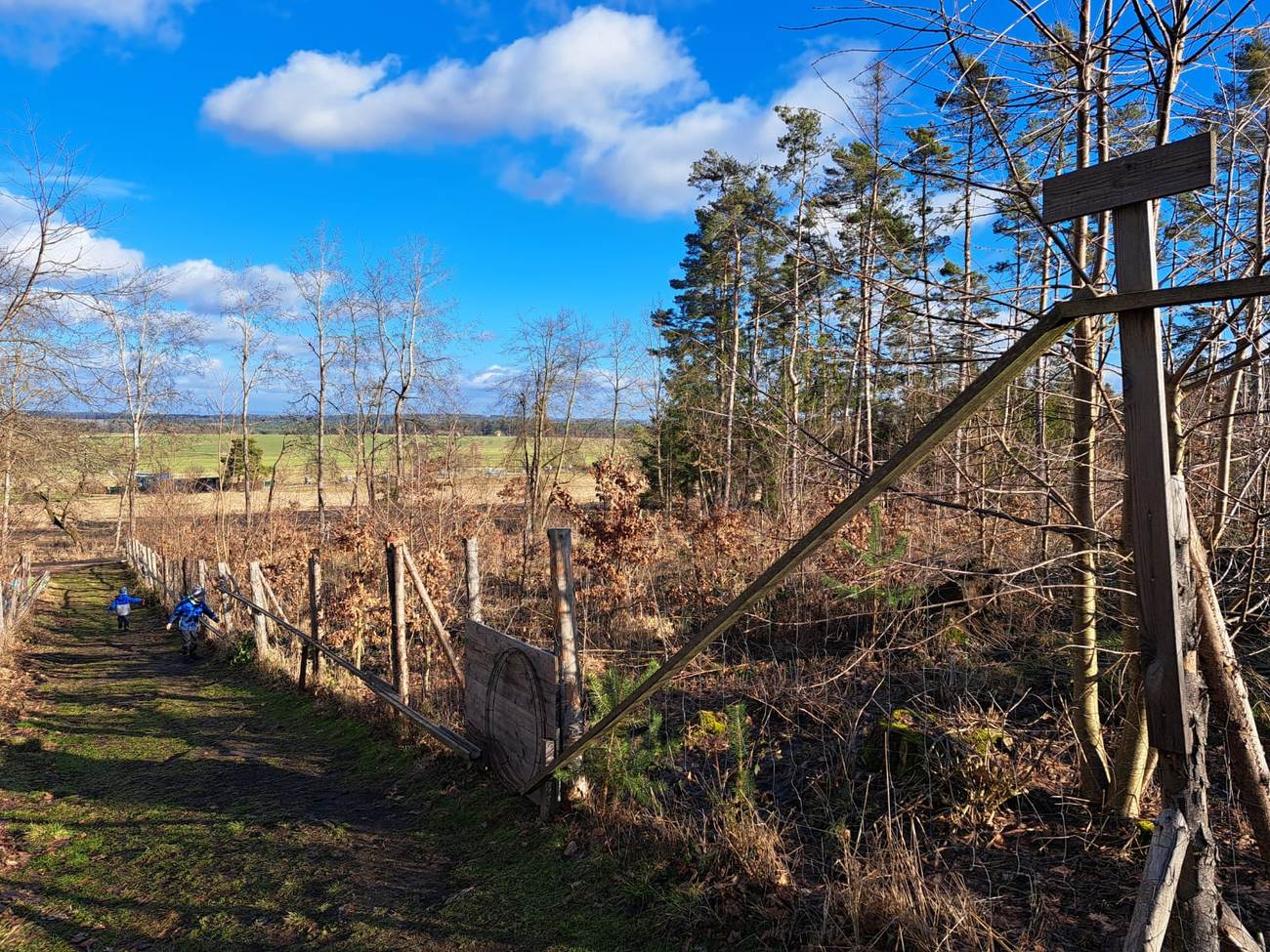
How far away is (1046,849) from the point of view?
375cm

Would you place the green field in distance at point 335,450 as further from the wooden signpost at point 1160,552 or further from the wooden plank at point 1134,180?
the wooden signpost at point 1160,552

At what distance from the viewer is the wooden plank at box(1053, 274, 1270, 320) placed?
63.7 inches

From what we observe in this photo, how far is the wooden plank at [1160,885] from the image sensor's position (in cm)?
175

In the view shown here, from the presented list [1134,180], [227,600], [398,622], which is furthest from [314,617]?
[1134,180]

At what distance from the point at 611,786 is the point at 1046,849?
90.6 inches

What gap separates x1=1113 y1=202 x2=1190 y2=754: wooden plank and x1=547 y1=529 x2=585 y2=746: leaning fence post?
3222 mm

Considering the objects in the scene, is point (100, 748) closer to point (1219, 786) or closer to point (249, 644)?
point (249, 644)

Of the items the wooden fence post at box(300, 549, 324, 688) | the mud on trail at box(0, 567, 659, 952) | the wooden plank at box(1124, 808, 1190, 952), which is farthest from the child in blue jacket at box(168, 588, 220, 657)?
the wooden plank at box(1124, 808, 1190, 952)

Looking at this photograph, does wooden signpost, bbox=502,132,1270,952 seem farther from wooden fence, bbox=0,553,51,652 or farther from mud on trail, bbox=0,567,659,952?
wooden fence, bbox=0,553,51,652

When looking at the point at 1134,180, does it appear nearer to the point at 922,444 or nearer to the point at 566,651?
the point at 922,444

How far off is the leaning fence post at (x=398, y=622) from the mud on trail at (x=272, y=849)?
0.55m

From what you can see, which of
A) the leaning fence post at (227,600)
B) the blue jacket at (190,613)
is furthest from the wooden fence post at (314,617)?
the blue jacket at (190,613)

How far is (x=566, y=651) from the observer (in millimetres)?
4672

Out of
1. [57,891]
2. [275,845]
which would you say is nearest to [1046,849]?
[275,845]
